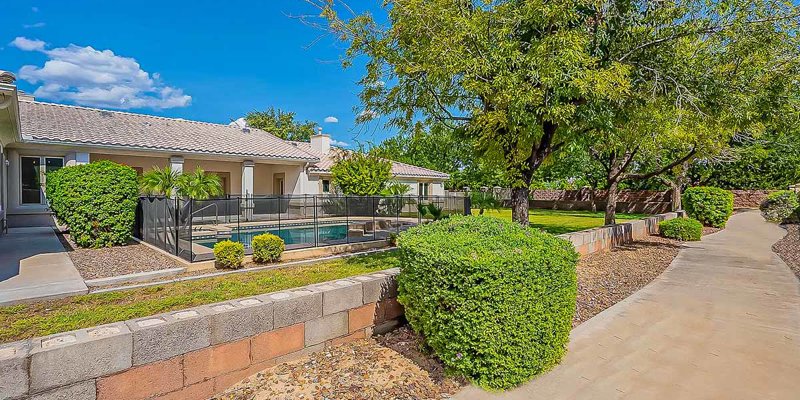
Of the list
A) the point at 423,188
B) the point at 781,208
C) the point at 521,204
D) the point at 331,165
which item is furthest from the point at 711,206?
the point at 331,165

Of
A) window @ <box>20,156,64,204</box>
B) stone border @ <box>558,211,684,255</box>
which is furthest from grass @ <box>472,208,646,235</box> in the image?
window @ <box>20,156,64,204</box>

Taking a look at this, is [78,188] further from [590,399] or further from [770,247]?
[770,247]

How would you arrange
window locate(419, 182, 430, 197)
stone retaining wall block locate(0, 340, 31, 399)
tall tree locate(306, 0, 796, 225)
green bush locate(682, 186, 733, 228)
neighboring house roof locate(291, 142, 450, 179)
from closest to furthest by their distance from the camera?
stone retaining wall block locate(0, 340, 31, 399)
tall tree locate(306, 0, 796, 225)
green bush locate(682, 186, 733, 228)
neighboring house roof locate(291, 142, 450, 179)
window locate(419, 182, 430, 197)

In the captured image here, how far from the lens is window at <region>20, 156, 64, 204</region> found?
15.0 metres

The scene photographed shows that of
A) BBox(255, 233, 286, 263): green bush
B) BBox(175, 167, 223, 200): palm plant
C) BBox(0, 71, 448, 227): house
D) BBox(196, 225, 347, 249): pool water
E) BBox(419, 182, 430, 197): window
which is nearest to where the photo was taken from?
BBox(255, 233, 286, 263): green bush

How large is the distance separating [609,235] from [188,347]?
11246 millimetres

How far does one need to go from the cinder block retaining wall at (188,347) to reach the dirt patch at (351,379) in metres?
0.11

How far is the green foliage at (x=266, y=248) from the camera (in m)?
9.88

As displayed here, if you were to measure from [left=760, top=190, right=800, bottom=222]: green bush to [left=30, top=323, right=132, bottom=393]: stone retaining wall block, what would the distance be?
25.1m

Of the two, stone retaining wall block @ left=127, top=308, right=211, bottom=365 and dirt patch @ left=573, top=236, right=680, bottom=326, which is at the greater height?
stone retaining wall block @ left=127, top=308, right=211, bottom=365

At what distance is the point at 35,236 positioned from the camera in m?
12.6

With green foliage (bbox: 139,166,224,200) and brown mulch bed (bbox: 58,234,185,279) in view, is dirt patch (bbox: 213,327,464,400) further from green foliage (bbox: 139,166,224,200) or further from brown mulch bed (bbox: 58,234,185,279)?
green foliage (bbox: 139,166,224,200)

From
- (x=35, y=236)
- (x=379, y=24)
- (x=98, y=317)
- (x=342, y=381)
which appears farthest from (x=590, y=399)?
(x=35, y=236)

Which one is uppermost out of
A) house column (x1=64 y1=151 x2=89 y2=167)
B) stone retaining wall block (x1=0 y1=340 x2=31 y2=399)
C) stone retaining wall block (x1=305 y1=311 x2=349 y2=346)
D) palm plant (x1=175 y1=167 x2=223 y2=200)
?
house column (x1=64 y1=151 x2=89 y2=167)
